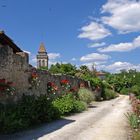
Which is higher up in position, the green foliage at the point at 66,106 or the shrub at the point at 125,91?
the shrub at the point at 125,91

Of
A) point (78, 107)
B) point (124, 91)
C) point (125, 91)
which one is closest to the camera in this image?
point (78, 107)

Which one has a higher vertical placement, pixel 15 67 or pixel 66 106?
pixel 15 67

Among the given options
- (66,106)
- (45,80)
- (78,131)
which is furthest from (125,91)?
(78,131)

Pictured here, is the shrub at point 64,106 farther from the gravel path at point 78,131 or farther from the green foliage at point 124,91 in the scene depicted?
the green foliage at point 124,91

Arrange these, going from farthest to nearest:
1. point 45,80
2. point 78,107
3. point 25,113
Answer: point 78,107
point 45,80
point 25,113

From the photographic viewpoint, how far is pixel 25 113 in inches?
535

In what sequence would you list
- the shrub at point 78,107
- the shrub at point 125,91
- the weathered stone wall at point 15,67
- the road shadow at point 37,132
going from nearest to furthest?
the road shadow at point 37,132 < the weathered stone wall at point 15,67 < the shrub at point 78,107 < the shrub at point 125,91

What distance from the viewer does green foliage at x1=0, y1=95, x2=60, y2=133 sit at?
1206 centimetres

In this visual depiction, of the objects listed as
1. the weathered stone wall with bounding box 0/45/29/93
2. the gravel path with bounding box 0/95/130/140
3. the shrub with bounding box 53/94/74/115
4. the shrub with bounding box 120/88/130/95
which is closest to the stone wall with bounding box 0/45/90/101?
the weathered stone wall with bounding box 0/45/29/93

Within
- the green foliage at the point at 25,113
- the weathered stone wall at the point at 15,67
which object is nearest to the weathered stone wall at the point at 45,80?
the weathered stone wall at the point at 15,67

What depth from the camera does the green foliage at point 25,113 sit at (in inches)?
475

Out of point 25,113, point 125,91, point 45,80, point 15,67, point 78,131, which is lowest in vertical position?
point 78,131

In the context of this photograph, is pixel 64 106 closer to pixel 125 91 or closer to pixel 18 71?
pixel 18 71

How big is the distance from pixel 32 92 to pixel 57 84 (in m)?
4.88
